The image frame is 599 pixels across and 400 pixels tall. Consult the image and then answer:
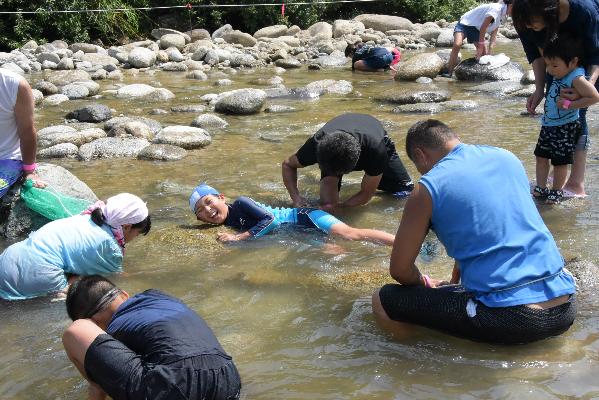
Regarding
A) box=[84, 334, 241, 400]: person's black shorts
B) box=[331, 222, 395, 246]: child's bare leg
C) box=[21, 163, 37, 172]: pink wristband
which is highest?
box=[21, 163, 37, 172]: pink wristband

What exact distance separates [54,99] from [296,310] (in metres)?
8.44

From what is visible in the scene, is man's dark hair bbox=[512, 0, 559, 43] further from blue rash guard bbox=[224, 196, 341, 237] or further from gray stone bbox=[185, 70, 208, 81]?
gray stone bbox=[185, 70, 208, 81]

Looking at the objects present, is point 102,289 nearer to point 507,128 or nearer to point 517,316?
point 517,316

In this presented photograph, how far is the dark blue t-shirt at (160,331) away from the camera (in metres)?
2.85

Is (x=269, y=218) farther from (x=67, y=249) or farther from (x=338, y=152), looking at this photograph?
(x=67, y=249)

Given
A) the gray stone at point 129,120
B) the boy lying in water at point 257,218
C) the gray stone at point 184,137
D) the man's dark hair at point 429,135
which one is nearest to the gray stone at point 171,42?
the gray stone at point 129,120

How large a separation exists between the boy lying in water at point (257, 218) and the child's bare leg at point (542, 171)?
1.51 m

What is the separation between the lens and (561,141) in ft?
17.6

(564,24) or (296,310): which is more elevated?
(564,24)

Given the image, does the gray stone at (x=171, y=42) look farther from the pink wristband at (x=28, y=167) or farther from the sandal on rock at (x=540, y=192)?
the sandal on rock at (x=540, y=192)

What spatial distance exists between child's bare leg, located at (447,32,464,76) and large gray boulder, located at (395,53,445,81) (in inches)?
7.6

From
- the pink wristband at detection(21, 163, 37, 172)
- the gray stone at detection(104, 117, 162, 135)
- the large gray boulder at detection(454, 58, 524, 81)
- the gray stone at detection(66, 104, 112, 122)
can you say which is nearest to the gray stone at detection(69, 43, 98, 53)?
the gray stone at detection(66, 104, 112, 122)

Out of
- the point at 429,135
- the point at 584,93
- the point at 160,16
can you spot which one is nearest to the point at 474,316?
the point at 429,135

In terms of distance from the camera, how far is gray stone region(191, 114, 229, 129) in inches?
364
